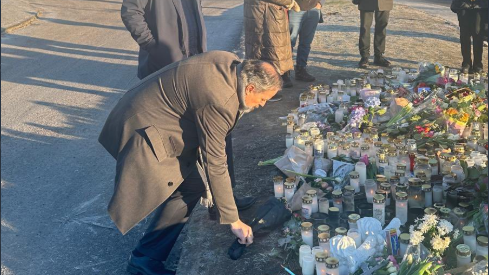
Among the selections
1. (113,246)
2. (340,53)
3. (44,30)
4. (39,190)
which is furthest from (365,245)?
(44,30)

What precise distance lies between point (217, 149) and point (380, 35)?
18.6 ft

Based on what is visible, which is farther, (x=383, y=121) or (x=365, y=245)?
(x=383, y=121)

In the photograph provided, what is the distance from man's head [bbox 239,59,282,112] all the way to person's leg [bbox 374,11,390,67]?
17.9 feet

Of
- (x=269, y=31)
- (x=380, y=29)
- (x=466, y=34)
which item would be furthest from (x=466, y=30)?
(x=269, y=31)

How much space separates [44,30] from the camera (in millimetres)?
13453

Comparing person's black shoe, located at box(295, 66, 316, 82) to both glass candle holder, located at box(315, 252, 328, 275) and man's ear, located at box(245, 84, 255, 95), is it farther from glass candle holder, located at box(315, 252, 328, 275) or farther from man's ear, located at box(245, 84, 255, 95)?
man's ear, located at box(245, 84, 255, 95)

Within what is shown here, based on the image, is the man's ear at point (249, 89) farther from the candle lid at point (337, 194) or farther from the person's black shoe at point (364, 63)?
the person's black shoe at point (364, 63)

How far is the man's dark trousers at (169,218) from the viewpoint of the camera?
3.86 meters

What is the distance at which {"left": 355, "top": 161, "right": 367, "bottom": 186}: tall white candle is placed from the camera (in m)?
4.68

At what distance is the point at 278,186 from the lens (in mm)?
4594

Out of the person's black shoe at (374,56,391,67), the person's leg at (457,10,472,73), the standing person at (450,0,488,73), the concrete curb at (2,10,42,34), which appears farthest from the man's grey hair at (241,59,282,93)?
the concrete curb at (2,10,42,34)

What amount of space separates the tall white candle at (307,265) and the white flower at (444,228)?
76cm

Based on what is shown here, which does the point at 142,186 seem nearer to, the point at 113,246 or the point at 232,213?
the point at 232,213

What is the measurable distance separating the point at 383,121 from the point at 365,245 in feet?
7.93
